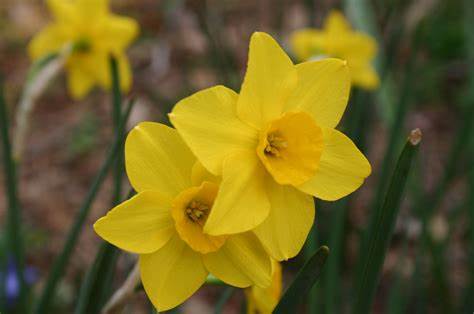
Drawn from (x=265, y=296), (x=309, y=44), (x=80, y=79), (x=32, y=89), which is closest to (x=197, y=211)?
(x=265, y=296)

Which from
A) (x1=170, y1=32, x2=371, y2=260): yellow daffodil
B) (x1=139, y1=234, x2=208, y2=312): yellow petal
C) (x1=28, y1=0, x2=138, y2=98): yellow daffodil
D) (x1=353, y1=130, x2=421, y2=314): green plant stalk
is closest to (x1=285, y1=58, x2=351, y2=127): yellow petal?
(x1=170, y1=32, x2=371, y2=260): yellow daffodil

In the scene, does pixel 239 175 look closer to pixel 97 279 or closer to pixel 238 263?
pixel 238 263

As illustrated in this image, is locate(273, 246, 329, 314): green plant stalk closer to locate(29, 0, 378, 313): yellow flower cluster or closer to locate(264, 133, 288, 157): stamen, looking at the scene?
locate(29, 0, 378, 313): yellow flower cluster

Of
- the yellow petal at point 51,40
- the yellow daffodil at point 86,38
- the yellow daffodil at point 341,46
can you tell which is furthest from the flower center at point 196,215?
the yellow daffodil at point 341,46

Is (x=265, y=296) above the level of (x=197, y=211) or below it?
below

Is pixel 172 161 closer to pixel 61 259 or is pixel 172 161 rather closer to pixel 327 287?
pixel 61 259

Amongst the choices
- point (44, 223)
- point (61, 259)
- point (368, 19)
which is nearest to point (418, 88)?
point (368, 19)

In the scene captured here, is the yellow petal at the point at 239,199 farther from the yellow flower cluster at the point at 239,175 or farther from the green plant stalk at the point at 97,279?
the green plant stalk at the point at 97,279
